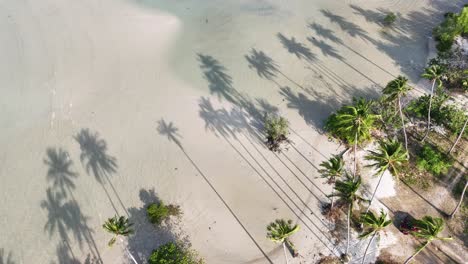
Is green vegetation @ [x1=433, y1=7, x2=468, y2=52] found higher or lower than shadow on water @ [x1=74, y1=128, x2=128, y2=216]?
lower

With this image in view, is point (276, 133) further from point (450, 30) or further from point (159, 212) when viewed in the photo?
point (450, 30)

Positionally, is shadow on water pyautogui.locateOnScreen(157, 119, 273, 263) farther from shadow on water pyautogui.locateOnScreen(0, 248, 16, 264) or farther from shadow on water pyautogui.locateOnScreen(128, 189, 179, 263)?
shadow on water pyautogui.locateOnScreen(0, 248, 16, 264)

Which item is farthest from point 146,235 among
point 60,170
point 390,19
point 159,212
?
point 390,19

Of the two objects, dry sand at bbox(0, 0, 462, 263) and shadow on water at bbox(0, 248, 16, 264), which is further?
dry sand at bbox(0, 0, 462, 263)

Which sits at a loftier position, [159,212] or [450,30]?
[159,212]

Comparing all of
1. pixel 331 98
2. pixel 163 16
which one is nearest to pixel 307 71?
pixel 331 98

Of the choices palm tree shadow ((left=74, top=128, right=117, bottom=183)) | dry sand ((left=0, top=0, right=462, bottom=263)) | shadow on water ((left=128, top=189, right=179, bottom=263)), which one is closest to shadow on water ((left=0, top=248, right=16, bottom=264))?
dry sand ((left=0, top=0, right=462, bottom=263))
